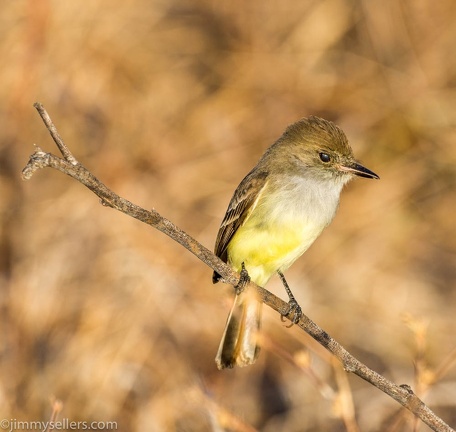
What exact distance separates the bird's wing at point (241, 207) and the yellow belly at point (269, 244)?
0.07m

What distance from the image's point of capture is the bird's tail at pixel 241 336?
4.71m

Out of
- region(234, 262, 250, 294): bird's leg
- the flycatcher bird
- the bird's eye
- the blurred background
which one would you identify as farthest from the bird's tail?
the blurred background

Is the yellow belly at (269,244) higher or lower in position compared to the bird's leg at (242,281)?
higher

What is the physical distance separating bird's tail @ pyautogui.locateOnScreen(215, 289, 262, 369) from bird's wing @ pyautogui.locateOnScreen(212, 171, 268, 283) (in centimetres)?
23

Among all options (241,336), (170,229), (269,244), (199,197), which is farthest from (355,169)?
(199,197)

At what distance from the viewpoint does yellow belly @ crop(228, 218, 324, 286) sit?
4.57m

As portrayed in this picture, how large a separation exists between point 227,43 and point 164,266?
246 centimetres

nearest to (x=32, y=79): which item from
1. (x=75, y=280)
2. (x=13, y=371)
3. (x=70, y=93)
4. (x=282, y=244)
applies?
(x=70, y=93)

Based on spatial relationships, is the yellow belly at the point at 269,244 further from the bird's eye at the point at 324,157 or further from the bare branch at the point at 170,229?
the bare branch at the point at 170,229

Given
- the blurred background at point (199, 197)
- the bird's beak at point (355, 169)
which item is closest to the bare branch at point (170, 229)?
the bird's beak at point (355, 169)

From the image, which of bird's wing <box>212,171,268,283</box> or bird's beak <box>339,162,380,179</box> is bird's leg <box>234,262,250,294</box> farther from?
bird's beak <box>339,162,380,179</box>

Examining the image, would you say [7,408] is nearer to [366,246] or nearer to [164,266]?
[164,266]

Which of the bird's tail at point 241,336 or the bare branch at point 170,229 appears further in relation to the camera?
the bird's tail at point 241,336

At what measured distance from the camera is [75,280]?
6684 millimetres
